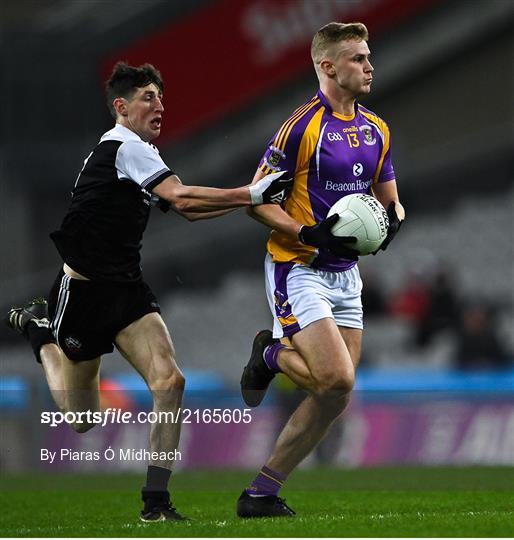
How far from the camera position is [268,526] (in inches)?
285

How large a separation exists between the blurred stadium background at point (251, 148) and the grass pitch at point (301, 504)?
3377 mm

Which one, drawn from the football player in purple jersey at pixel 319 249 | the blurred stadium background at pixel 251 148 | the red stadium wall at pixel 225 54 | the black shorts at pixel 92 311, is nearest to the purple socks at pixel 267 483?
the football player in purple jersey at pixel 319 249

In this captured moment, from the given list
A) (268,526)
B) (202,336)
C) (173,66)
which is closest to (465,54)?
(173,66)

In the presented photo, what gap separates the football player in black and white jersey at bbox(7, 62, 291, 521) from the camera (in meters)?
7.84

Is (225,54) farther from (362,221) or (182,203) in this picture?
(362,221)

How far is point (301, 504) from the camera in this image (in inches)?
371

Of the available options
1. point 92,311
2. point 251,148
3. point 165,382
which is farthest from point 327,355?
point 251,148

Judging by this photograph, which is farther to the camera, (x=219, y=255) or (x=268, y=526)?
(x=219, y=255)

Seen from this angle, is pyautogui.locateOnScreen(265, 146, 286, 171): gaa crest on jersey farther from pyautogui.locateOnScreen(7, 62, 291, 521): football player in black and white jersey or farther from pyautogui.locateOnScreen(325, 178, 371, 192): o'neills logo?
pyautogui.locateOnScreen(325, 178, 371, 192): o'neills logo

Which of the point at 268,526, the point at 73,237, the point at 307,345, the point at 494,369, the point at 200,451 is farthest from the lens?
the point at 494,369

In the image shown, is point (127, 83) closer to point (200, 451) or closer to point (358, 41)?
point (358, 41)

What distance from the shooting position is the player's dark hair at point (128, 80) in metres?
8.25

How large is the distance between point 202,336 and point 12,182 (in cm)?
394

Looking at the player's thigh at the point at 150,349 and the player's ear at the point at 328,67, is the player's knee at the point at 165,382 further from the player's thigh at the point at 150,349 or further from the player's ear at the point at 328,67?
the player's ear at the point at 328,67
